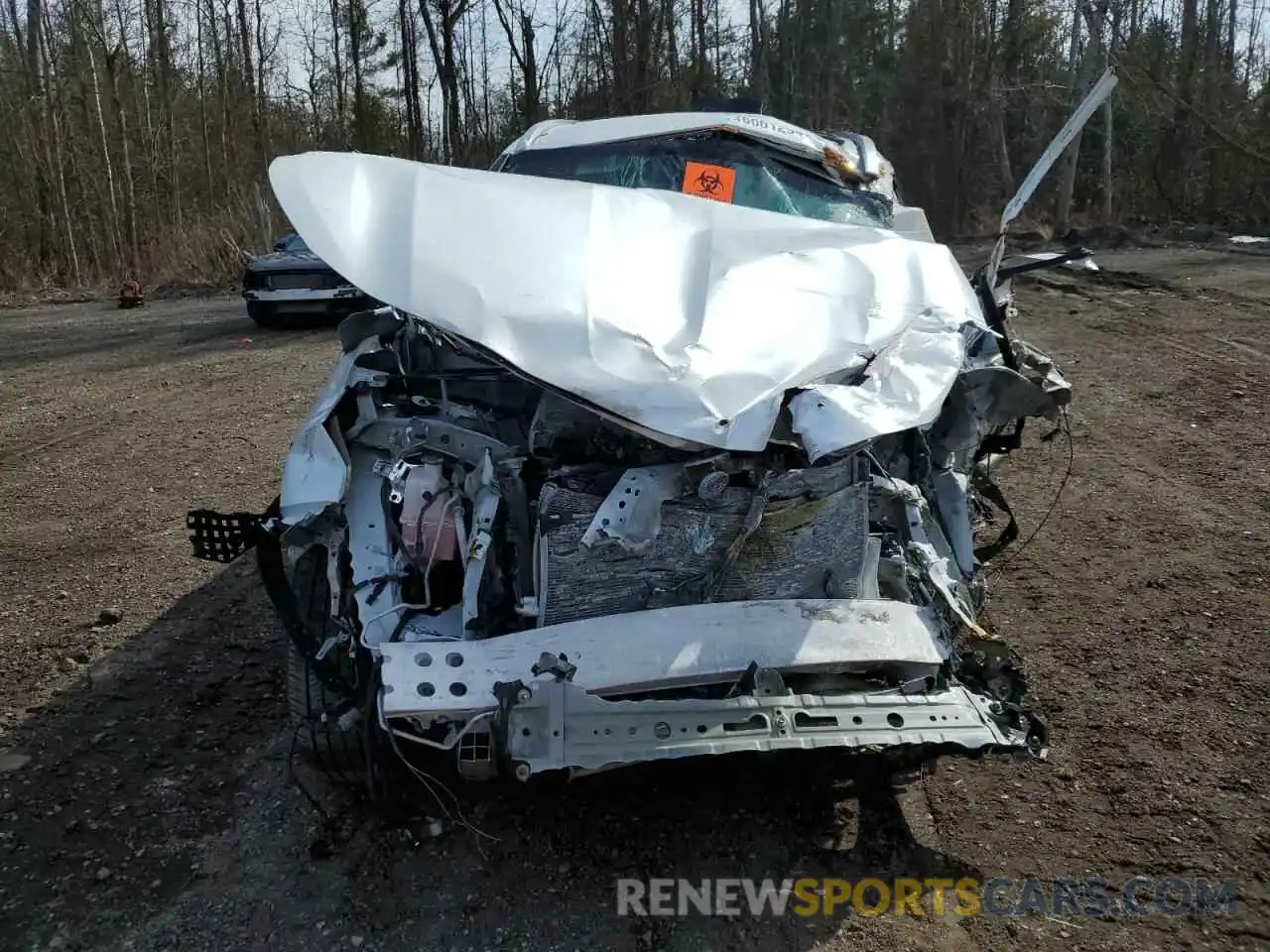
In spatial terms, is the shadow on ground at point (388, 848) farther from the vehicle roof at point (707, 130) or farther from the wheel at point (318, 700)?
the vehicle roof at point (707, 130)

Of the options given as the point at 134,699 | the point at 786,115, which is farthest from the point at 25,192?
the point at 134,699

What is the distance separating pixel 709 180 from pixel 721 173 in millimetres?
71

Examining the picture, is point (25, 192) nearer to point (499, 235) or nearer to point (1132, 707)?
point (499, 235)

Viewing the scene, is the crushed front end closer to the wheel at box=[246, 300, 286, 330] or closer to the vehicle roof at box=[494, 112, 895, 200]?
the vehicle roof at box=[494, 112, 895, 200]

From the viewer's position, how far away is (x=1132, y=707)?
3414 millimetres

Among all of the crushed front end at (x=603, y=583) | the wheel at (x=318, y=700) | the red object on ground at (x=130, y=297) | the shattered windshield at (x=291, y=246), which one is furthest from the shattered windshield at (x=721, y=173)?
the red object on ground at (x=130, y=297)

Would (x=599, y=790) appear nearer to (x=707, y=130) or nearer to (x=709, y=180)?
(x=709, y=180)

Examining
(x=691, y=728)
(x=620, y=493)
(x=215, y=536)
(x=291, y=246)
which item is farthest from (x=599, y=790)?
(x=291, y=246)

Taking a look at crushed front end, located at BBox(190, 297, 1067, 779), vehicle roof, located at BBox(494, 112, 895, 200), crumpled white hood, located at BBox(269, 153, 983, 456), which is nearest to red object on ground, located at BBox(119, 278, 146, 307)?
vehicle roof, located at BBox(494, 112, 895, 200)

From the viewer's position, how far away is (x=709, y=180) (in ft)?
15.6

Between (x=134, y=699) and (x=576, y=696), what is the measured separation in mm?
2050

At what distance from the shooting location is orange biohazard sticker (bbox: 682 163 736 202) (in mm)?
4730

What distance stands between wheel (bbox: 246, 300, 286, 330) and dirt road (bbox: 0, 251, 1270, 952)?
6.14 m

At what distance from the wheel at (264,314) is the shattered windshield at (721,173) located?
7507 millimetres
